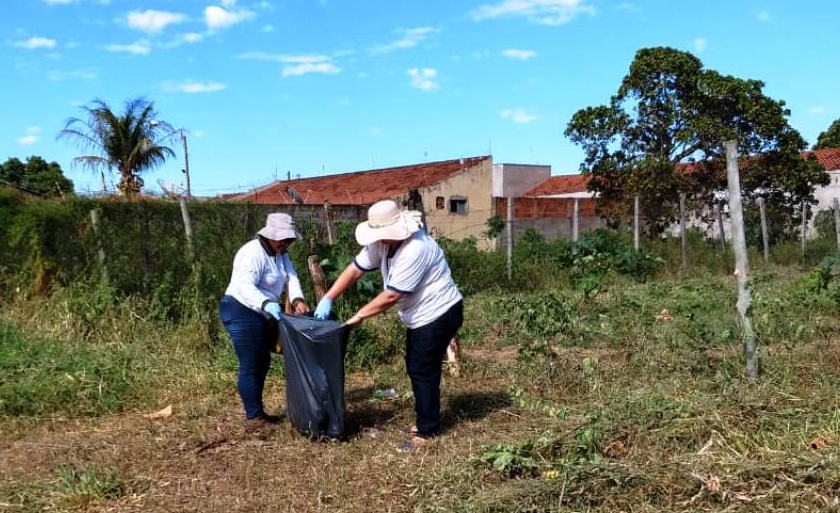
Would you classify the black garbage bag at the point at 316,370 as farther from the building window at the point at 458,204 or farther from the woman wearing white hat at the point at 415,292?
→ the building window at the point at 458,204

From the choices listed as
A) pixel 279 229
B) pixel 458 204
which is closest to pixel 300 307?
pixel 279 229

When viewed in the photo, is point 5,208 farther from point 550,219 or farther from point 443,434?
point 550,219

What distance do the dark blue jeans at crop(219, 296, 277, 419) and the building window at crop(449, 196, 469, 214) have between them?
19579 millimetres

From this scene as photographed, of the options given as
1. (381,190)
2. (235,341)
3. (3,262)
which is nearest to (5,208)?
(3,262)

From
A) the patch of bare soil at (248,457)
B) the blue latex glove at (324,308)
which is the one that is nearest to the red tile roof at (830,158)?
the patch of bare soil at (248,457)

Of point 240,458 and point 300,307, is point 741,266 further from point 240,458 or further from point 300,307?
point 240,458

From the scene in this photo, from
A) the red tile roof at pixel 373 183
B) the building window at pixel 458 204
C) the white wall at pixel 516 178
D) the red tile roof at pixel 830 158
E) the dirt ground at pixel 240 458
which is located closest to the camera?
the dirt ground at pixel 240 458

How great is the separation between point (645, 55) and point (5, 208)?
42.9 ft

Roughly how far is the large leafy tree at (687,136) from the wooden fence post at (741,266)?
11.0 meters

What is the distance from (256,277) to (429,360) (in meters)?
1.19

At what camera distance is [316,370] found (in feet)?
14.2

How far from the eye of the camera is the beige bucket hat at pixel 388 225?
412 cm

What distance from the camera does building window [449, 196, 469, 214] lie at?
24031mm

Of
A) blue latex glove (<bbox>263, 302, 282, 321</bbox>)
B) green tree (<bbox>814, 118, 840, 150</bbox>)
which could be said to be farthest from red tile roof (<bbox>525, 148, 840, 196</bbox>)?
blue latex glove (<bbox>263, 302, 282, 321</bbox>)
